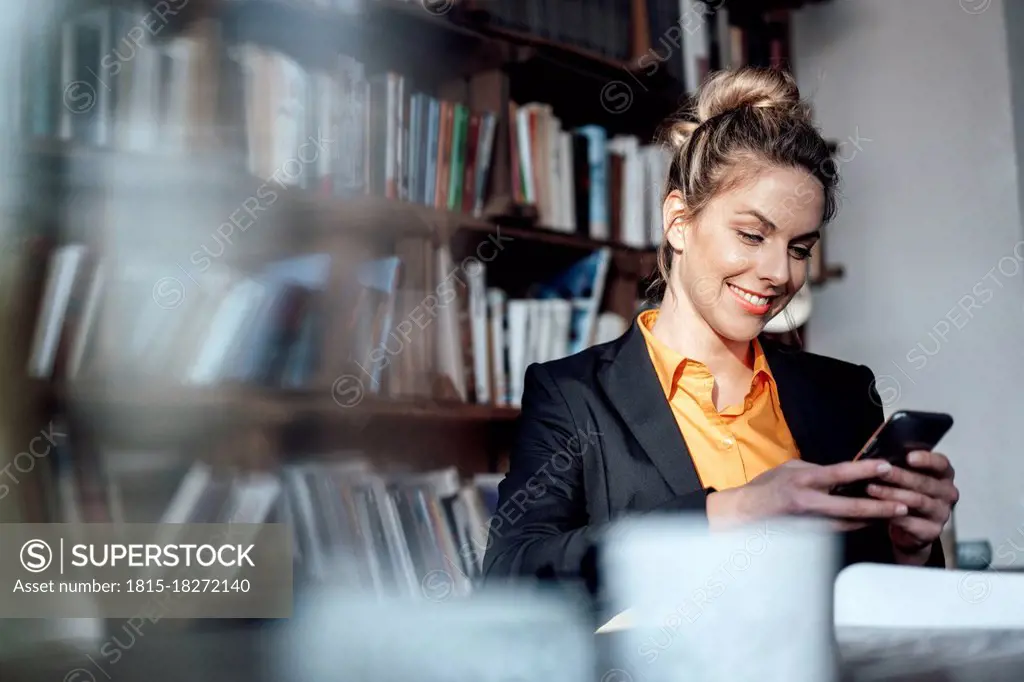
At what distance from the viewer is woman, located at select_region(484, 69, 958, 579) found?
1.10 meters

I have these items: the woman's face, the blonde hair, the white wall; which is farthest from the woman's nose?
the white wall

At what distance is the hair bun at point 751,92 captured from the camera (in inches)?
51.0

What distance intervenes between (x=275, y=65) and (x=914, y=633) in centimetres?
130

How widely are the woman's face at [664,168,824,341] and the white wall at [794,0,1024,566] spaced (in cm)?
135

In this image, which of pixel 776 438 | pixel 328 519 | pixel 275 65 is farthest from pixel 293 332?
pixel 776 438

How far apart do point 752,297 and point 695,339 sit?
0.11 meters

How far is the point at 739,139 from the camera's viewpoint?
48.6 inches

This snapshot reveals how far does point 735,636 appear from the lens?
0.77 metres

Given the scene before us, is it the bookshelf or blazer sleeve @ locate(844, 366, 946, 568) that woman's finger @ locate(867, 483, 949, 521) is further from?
the bookshelf

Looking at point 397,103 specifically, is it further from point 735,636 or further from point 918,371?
point 918,371

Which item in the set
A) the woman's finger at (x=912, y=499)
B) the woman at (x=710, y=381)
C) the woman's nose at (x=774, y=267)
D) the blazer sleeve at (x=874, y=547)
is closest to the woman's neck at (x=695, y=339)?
the woman at (x=710, y=381)

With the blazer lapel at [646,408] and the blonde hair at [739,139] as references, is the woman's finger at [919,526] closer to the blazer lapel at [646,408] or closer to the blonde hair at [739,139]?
the blazer lapel at [646,408]

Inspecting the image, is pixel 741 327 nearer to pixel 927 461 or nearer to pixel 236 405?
pixel 927 461

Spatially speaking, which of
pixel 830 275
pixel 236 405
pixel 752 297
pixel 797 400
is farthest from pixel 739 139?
pixel 830 275
